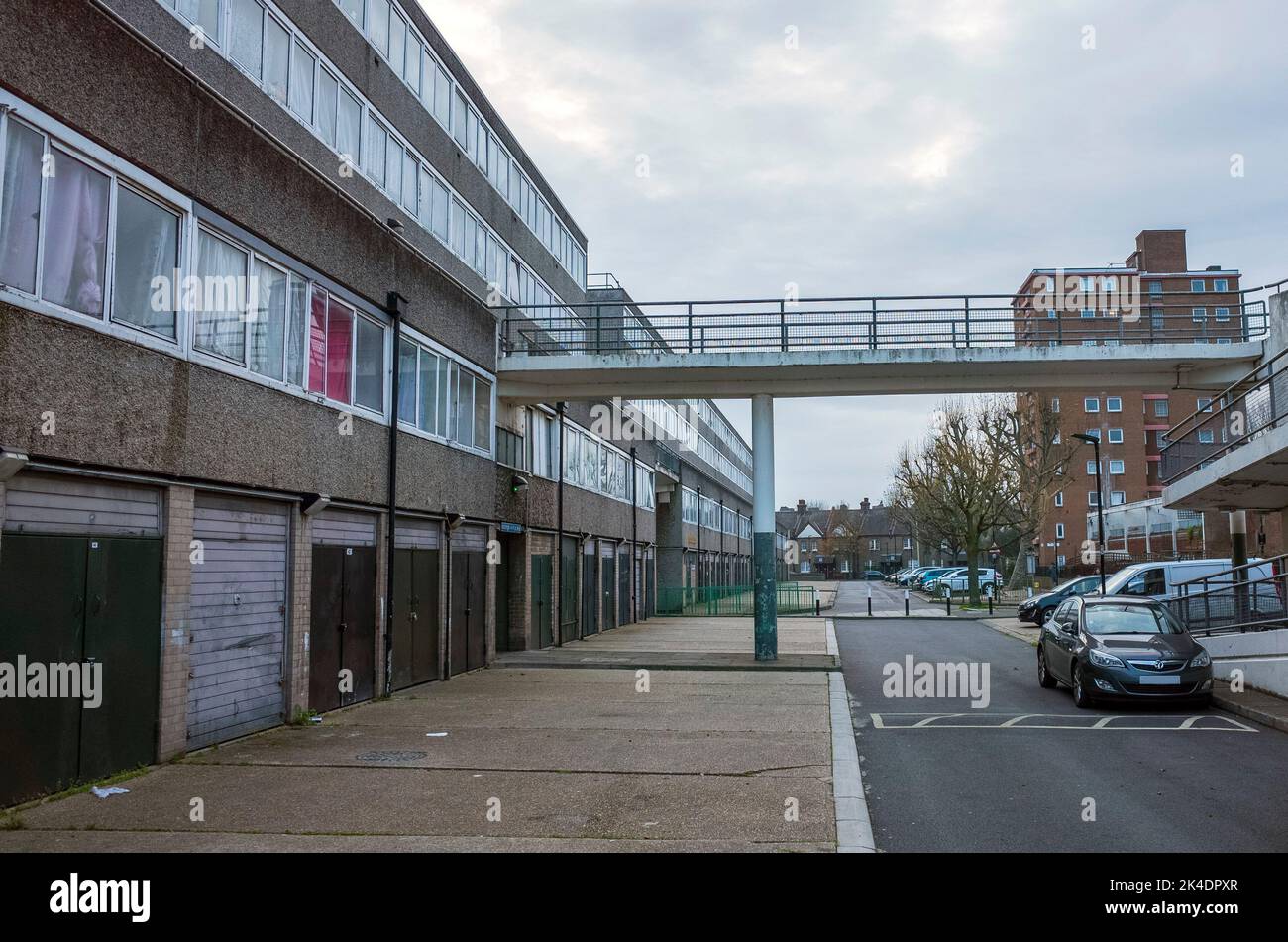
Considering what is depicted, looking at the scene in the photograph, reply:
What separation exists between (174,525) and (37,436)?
2.02 m

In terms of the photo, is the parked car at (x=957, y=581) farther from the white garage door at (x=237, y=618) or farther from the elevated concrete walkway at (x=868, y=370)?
the white garage door at (x=237, y=618)

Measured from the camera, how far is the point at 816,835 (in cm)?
709

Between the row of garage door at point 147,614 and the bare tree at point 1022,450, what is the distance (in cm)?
3752

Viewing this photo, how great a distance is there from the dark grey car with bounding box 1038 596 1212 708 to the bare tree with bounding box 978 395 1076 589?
31.6 m

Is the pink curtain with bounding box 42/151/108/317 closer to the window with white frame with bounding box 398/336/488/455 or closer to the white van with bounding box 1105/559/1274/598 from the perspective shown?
the window with white frame with bounding box 398/336/488/455

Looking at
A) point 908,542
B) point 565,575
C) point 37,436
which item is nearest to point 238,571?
point 37,436

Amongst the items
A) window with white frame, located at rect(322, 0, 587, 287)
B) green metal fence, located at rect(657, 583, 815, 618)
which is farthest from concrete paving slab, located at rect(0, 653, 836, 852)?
green metal fence, located at rect(657, 583, 815, 618)

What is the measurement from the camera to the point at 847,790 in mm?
8617

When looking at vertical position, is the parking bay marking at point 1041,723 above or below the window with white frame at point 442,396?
below

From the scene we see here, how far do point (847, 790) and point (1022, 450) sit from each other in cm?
4398

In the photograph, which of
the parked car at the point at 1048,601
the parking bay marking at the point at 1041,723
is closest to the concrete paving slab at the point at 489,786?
the parking bay marking at the point at 1041,723

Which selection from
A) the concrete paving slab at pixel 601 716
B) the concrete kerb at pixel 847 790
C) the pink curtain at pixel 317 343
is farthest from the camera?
the pink curtain at pixel 317 343

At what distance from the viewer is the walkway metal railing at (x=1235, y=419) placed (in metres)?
17.5
